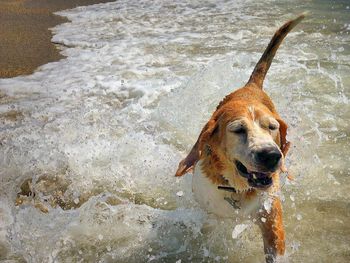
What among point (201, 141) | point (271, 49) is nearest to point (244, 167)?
point (201, 141)

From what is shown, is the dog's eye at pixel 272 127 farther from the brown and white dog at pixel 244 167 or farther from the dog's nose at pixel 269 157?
the dog's nose at pixel 269 157

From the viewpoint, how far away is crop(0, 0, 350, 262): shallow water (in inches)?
142

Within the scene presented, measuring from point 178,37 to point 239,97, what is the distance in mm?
6513

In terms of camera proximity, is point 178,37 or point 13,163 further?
point 178,37

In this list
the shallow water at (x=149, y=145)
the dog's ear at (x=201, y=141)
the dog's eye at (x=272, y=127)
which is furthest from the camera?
the shallow water at (x=149, y=145)

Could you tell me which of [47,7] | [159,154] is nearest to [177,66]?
[159,154]

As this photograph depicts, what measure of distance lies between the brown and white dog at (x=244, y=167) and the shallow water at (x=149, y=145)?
0.29 meters

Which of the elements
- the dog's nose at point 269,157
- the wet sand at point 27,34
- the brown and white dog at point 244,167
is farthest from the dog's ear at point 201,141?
the wet sand at point 27,34

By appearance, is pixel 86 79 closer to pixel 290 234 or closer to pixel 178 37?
pixel 178 37

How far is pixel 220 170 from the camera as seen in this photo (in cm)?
336

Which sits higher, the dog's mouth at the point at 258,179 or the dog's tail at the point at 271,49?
the dog's tail at the point at 271,49

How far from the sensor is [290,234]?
146 inches

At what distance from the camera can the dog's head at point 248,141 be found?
9.27 ft

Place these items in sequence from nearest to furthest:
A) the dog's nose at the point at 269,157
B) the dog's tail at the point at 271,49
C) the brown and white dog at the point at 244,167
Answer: the dog's nose at the point at 269,157 → the brown and white dog at the point at 244,167 → the dog's tail at the point at 271,49
